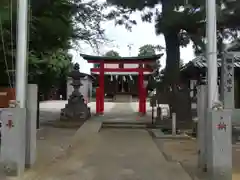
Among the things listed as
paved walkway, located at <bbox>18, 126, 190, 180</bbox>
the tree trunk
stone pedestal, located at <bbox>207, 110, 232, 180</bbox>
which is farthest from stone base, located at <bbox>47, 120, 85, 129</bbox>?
stone pedestal, located at <bbox>207, 110, 232, 180</bbox>

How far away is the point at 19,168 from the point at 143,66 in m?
24.4

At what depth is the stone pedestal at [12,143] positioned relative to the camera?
791 cm

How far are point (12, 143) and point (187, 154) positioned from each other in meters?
5.42

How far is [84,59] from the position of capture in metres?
30.4

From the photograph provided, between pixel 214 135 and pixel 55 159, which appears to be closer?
pixel 214 135

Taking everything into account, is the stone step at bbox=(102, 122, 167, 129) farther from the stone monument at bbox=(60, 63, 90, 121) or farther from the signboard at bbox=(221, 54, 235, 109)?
the signboard at bbox=(221, 54, 235, 109)

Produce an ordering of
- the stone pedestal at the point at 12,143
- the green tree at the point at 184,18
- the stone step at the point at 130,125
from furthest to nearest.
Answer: the stone step at the point at 130,125 < the green tree at the point at 184,18 < the stone pedestal at the point at 12,143

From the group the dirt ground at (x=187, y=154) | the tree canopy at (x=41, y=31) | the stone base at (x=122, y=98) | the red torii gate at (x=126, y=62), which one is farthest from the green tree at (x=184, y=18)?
the stone base at (x=122, y=98)

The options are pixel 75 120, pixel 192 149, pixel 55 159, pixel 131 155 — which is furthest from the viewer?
pixel 75 120

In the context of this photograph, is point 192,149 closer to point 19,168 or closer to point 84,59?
point 19,168

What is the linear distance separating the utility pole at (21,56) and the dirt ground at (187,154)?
3.92 m

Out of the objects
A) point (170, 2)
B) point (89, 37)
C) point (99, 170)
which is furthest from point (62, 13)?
Answer: point (99, 170)

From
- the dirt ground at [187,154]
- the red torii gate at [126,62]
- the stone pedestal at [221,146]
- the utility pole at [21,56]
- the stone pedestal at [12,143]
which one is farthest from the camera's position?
the red torii gate at [126,62]

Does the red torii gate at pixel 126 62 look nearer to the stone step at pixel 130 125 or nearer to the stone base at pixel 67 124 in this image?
the stone base at pixel 67 124
